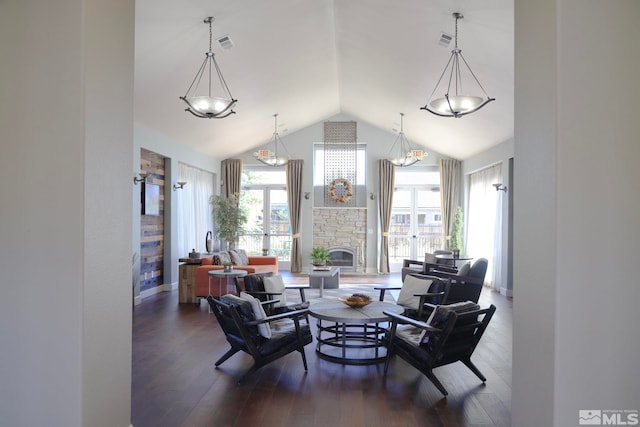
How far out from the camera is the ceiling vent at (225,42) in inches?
224

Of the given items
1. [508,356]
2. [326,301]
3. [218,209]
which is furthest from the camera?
[218,209]

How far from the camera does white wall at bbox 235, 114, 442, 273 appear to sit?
11328mm

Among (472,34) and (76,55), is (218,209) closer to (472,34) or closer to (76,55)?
(472,34)

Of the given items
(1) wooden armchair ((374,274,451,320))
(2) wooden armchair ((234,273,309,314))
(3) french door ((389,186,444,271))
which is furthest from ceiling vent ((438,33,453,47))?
(3) french door ((389,186,444,271))

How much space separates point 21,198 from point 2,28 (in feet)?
2.81

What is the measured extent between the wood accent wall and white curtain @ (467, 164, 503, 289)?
6.55 metres

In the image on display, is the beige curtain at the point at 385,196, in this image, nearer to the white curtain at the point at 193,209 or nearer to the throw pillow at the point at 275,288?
the white curtain at the point at 193,209

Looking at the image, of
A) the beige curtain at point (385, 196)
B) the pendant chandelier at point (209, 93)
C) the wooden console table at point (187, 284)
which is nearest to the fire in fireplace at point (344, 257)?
the beige curtain at point (385, 196)

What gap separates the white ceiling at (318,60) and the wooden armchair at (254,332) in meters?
3.23

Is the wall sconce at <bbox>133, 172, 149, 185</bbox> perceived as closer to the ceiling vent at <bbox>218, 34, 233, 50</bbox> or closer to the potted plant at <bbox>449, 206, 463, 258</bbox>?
the ceiling vent at <bbox>218, 34, 233, 50</bbox>

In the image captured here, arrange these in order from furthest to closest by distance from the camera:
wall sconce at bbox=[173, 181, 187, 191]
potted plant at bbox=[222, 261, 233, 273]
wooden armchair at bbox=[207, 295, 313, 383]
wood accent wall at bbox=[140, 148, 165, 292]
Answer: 1. wall sconce at bbox=[173, 181, 187, 191]
2. wood accent wall at bbox=[140, 148, 165, 292]
3. potted plant at bbox=[222, 261, 233, 273]
4. wooden armchair at bbox=[207, 295, 313, 383]

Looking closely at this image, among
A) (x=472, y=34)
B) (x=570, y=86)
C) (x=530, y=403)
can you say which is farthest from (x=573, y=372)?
(x=472, y=34)

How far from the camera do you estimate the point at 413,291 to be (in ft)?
16.3

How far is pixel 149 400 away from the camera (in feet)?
11.0
